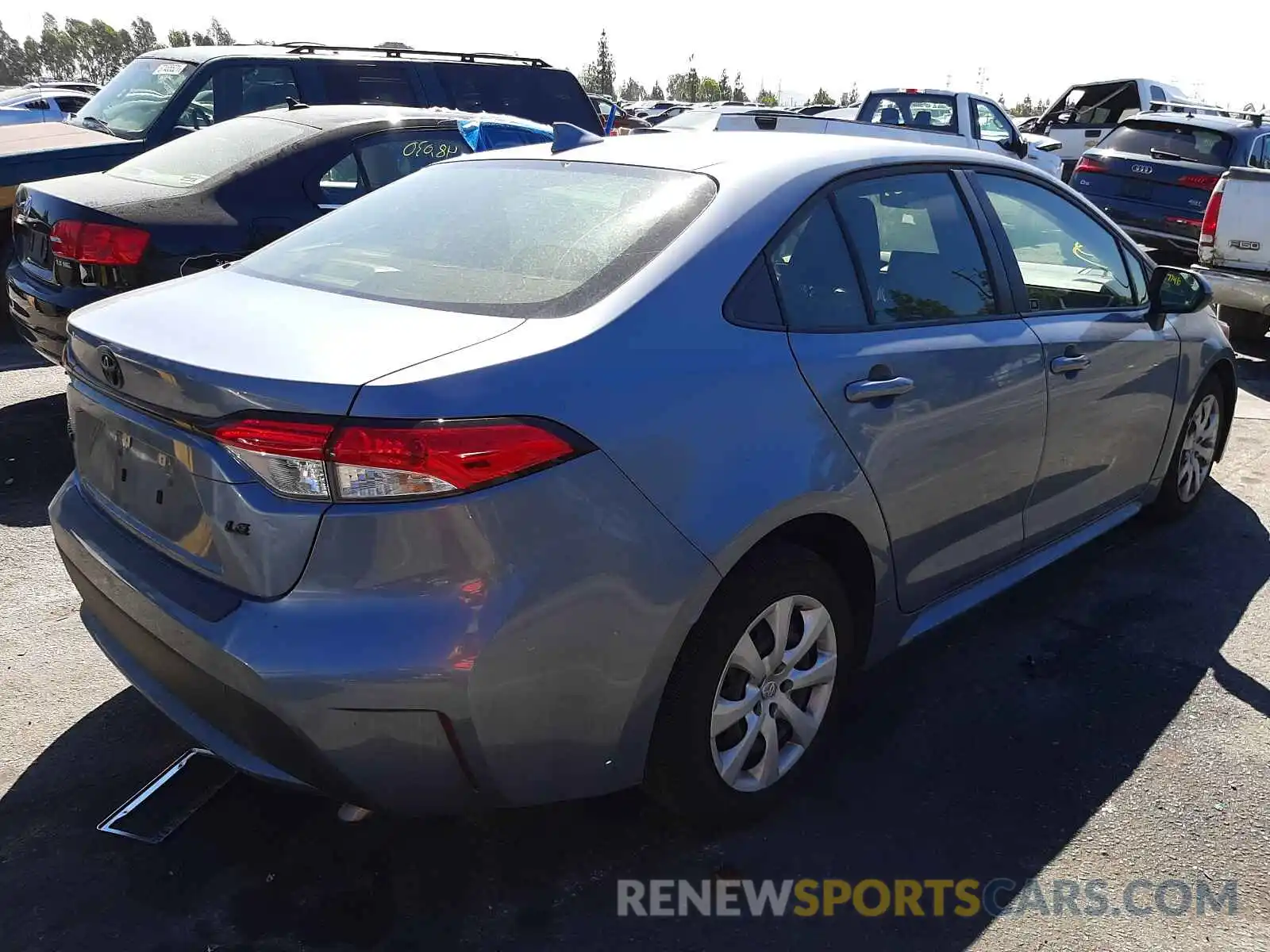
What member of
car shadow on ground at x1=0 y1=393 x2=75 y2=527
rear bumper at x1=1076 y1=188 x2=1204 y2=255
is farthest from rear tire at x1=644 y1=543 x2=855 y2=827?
rear bumper at x1=1076 y1=188 x2=1204 y2=255

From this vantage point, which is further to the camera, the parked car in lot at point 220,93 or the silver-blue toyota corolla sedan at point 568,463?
the parked car in lot at point 220,93

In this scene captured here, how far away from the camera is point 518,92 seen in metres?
9.33

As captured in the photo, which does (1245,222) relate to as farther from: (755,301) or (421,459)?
(421,459)

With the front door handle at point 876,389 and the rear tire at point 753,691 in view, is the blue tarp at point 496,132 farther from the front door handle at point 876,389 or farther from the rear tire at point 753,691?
the rear tire at point 753,691

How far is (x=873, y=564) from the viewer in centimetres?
290

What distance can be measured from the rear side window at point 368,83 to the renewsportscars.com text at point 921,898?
7218mm

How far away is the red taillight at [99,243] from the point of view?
498 centimetres

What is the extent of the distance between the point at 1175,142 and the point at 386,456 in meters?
11.5

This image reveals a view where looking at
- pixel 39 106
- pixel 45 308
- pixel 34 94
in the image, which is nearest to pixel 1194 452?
pixel 45 308

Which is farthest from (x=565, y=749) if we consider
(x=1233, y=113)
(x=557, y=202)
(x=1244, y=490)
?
(x=1233, y=113)

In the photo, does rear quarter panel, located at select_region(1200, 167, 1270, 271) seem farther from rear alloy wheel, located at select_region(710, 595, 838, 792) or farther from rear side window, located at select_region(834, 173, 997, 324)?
rear alloy wheel, located at select_region(710, 595, 838, 792)

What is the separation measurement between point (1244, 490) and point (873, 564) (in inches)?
136

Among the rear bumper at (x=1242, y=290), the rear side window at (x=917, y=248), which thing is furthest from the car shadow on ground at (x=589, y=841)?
the rear bumper at (x=1242, y=290)

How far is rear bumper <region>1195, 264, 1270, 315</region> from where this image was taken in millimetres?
7645
